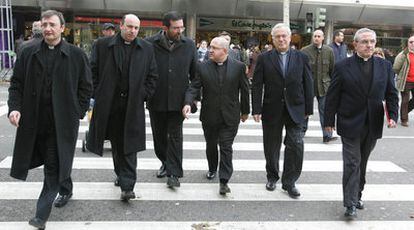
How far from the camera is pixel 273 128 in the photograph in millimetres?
5656

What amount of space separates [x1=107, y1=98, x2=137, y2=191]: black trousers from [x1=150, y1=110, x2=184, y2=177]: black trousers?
0.59 metres

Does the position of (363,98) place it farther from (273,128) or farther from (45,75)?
(45,75)

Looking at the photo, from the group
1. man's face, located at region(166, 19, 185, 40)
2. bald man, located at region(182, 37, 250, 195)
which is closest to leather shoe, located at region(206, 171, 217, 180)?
bald man, located at region(182, 37, 250, 195)

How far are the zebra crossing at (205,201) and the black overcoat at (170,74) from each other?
949 millimetres

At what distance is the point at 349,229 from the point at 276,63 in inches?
75.6

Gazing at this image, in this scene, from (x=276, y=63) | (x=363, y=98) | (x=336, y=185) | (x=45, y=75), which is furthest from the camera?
(x=336, y=185)

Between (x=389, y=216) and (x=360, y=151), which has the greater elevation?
(x=360, y=151)

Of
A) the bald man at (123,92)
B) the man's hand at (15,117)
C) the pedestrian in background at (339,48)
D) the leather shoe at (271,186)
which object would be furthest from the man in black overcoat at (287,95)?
the pedestrian in background at (339,48)

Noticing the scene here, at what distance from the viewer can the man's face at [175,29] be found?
557cm

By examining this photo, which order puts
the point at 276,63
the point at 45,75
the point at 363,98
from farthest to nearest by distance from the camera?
the point at 276,63 → the point at 363,98 → the point at 45,75

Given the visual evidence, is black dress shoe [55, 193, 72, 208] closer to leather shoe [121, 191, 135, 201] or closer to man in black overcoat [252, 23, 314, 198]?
leather shoe [121, 191, 135, 201]

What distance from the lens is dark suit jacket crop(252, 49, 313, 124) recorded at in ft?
18.1

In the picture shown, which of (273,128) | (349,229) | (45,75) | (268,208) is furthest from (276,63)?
(45,75)

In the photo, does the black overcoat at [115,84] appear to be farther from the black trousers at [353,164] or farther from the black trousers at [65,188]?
the black trousers at [353,164]
